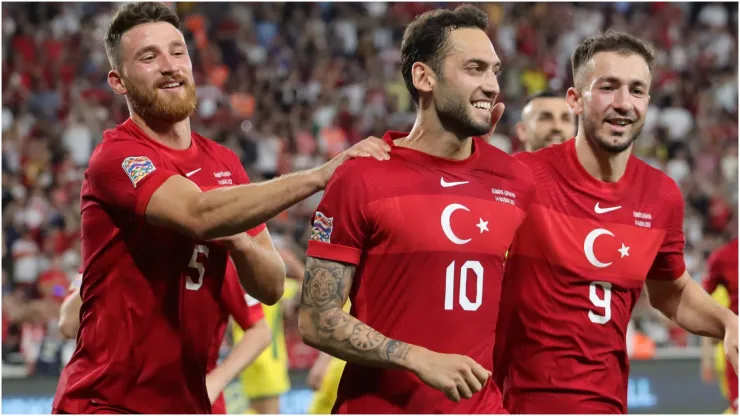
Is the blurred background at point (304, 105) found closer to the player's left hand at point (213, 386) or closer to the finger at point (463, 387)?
the player's left hand at point (213, 386)

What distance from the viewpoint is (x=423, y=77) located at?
13.8ft

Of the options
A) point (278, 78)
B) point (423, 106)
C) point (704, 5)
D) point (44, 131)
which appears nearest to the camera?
point (423, 106)

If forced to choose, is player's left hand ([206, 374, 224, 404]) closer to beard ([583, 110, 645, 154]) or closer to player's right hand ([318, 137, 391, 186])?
player's right hand ([318, 137, 391, 186])

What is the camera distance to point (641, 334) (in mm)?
11914

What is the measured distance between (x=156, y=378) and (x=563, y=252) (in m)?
1.85

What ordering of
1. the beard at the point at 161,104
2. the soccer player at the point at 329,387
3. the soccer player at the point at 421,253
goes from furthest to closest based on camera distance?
the soccer player at the point at 329,387, the beard at the point at 161,104, the soccer player at the point at 421,253

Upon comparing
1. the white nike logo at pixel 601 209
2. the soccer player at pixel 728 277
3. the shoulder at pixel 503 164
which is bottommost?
the soccer player at pixel 728 277

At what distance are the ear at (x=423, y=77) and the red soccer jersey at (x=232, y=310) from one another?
1.64m

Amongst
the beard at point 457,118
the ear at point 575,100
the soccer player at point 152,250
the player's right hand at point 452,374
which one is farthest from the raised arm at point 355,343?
the ear at point 575,100

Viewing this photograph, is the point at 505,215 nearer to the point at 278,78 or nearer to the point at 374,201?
the point at 374,201

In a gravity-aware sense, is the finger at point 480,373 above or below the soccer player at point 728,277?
above

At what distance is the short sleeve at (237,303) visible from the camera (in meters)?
5.56

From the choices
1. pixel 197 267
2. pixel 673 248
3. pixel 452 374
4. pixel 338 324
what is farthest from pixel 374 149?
pixel 673 248

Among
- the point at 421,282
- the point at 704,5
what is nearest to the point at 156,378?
the point at 421,282
